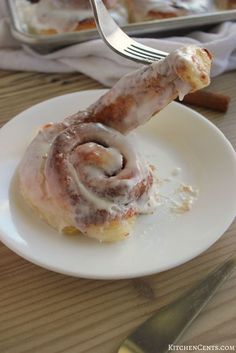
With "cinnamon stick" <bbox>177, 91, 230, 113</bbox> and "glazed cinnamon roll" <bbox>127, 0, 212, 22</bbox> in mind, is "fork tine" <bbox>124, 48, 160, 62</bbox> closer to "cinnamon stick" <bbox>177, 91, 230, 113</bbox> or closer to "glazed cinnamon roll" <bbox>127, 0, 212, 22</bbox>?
"cinnamon stick" <bbox>177, 91, 230, 113</bbox>

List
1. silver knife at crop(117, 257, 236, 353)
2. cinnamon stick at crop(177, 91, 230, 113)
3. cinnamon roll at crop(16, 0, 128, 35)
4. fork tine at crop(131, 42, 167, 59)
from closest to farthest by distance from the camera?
silver knife at crop(117, 257, 236, 353) → fork tine at crop(131, 42, 167, 59) → cinnamon stick at crop(177, 91, 230, 113) → cinnamon roll at crop(16, 0, 128, 35)

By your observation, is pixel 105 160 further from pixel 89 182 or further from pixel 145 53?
pixel 145 53

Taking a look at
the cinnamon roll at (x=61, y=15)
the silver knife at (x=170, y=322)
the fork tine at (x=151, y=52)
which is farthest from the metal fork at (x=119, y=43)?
the silver knife at (x=170, y=322)

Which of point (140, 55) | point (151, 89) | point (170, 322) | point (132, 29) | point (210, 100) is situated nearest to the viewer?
point (170, 322)

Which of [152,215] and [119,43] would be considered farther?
[119,43]

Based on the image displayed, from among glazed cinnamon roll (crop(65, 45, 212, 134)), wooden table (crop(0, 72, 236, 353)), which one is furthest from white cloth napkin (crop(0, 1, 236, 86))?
wooden table (crop(0, 72, 236, 353))

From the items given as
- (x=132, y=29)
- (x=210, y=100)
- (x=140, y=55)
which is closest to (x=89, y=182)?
(x=140, y=55)

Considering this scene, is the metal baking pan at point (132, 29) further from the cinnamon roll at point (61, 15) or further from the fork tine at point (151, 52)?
the fork tine at point (151, 52)
